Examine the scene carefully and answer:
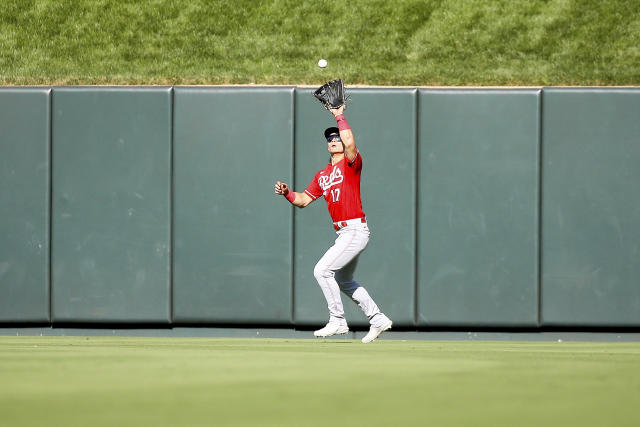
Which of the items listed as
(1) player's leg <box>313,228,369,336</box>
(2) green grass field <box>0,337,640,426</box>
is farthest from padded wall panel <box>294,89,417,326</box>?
(2) green grass field <box>0,337,640,426</box>

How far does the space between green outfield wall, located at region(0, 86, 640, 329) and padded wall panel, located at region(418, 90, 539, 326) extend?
1 centimetres

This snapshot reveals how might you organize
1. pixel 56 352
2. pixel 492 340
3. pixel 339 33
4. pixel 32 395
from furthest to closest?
pixel 339 33
pixel 492 340
pixel 56 352
pixel 32 395

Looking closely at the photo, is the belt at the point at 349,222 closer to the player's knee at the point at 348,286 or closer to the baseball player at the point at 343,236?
the baseball player at the point at 343,236

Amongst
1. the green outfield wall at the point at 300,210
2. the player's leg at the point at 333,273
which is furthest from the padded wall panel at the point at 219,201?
the player's leg at the point at 333,273

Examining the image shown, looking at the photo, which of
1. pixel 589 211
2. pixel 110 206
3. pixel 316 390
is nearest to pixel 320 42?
pixel 110 206

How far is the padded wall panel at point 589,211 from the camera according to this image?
7.39 meters

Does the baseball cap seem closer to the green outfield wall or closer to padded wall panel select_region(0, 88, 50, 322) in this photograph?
the green outfield wall

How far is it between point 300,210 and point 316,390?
433 centimetres

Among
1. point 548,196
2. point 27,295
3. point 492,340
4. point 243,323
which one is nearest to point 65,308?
point 27,295

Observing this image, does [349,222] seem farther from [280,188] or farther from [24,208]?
[24,208]

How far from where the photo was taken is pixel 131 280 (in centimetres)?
759

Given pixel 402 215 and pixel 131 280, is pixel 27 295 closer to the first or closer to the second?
pixel 131 280

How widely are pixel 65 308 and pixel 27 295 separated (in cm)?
36

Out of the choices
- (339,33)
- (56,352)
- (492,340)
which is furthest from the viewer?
(339,33)
